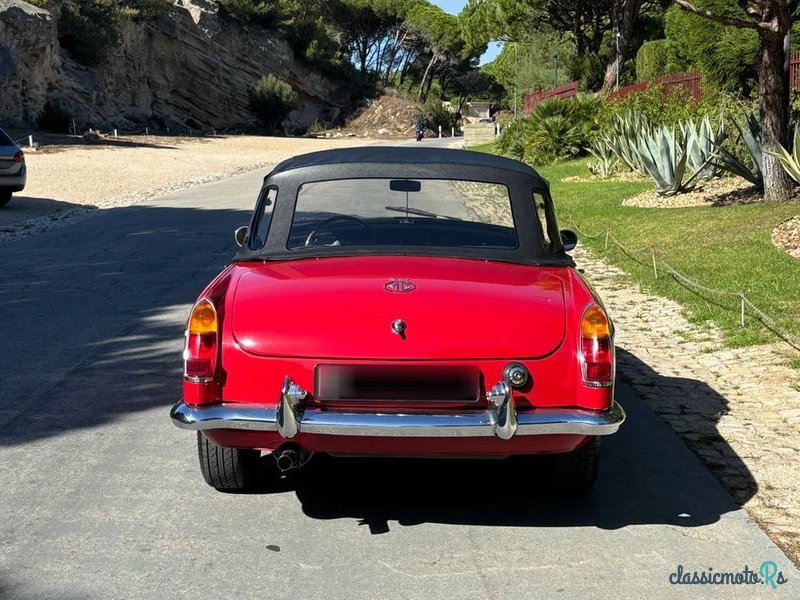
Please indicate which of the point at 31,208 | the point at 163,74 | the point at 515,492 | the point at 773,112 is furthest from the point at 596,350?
the point at 163,74

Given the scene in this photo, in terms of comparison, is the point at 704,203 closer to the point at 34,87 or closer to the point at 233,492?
the point at 233,492

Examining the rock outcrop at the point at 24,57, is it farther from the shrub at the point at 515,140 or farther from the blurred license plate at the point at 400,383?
the blurred license plate at the point at 400,383

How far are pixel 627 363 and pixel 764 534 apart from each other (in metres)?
3.31

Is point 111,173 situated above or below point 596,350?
below

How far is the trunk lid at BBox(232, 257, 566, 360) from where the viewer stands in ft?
14.2

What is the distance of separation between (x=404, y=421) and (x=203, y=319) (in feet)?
3.17

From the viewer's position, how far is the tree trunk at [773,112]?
1520 centimetres

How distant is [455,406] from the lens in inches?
169

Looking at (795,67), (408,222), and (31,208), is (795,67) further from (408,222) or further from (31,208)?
(408,222)

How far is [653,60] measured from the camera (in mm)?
40938

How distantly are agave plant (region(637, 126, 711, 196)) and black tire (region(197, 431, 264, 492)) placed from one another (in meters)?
13.8

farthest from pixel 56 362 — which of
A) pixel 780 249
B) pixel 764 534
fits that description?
pixel 780 249

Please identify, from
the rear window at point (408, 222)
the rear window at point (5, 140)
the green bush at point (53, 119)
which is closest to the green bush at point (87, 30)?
the green bush at point (53, 119)

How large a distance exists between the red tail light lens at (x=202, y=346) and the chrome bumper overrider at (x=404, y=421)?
15cm
